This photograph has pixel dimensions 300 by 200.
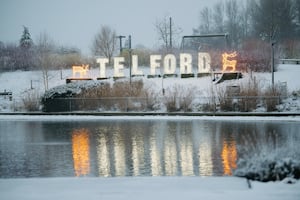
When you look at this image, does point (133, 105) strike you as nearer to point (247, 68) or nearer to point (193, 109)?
point (193, 109)

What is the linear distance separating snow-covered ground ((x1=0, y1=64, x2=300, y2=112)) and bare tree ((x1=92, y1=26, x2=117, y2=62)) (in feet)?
29.5

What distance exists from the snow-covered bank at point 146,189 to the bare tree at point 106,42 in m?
54.9

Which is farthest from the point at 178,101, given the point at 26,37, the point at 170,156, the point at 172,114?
the point at 26,37

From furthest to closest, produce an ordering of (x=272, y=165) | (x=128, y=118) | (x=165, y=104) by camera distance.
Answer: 1. (x=165, y=104)
2. (x=128, y=118)
3. (x=272, y=165)

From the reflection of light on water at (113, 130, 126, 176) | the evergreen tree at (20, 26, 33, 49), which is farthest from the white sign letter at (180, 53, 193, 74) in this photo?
the evergreen tree at (20, 26, 33, 49)

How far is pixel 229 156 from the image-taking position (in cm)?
1538

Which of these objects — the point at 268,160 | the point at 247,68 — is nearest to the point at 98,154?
the point at 268,160

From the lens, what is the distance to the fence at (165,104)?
33.2 meters

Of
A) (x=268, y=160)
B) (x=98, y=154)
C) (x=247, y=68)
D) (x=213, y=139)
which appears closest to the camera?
(x=268, y=160)

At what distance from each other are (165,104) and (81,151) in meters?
18.2

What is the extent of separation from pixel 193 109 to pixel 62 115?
10.4m

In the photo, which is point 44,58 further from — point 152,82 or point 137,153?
point 137,153

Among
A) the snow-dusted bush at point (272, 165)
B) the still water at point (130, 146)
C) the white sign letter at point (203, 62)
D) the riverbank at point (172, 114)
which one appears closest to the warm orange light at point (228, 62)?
the white sign letter at point (203, 62)

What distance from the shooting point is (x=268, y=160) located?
1029 cm
